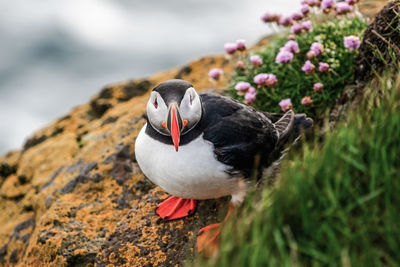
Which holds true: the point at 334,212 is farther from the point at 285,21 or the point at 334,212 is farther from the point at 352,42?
the point at 285,21

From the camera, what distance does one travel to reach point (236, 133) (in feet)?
11.3

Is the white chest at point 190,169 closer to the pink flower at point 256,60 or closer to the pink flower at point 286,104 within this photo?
the pink flower at point 286,104

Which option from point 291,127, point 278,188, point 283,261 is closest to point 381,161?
point 278,188

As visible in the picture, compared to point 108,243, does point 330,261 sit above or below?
above

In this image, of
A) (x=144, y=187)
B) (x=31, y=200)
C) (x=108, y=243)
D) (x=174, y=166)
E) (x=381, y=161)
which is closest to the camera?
(x=381, y=161)

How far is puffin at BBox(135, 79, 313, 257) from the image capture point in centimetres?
313

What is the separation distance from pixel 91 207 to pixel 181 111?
2.22 meters

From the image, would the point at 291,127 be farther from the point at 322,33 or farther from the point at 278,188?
the point at 322,33

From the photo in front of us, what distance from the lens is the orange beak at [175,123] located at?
2961 mm

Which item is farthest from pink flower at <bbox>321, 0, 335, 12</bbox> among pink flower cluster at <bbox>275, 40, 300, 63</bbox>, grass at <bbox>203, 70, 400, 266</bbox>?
grass at <bbox>203, 70, 400, 266</bbox>

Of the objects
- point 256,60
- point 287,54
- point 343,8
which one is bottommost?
point 256,60

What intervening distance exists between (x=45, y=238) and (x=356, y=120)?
11.4ft

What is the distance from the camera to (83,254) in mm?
3980

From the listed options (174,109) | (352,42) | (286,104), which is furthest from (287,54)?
(174,109)
